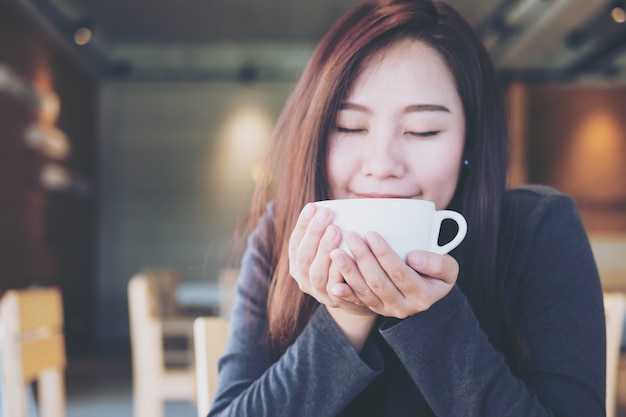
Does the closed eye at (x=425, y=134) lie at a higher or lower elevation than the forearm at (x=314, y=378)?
higher

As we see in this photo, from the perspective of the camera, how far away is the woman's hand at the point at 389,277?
1.94 ft

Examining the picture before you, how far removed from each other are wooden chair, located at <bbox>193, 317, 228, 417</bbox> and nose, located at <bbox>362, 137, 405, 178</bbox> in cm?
37

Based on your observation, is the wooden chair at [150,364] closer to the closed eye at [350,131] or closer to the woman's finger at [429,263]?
the closed eye at [350,131]

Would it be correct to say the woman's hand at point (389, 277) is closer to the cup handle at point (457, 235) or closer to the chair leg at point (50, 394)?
the cup handle at point (457, 235)

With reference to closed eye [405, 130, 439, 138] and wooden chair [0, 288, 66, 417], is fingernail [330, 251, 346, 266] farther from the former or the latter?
wooden chair [0, 288, 66, 417]

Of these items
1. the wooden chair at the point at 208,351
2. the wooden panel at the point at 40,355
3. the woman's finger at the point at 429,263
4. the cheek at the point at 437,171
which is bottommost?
the wooden panel at the point at 40,355

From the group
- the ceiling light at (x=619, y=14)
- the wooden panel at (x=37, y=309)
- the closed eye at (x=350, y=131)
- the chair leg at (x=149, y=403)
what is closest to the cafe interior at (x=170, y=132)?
the ceiling light at (x=619, y=14)

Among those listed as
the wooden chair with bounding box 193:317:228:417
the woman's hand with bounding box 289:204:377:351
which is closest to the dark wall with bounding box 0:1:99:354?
the wooden chair with bounding box 193:317:228:417

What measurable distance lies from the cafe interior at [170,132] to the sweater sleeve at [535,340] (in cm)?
398

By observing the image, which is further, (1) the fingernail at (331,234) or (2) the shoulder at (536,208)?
(2) the shoulder at (536,208)

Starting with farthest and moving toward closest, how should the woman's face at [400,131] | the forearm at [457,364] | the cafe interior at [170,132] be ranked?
1. the cafe interior at [170,132]
2. the woman's face at [400,131]
3. the forearm at [457,364]

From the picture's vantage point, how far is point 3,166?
18.8 ft

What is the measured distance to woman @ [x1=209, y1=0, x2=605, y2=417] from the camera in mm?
708

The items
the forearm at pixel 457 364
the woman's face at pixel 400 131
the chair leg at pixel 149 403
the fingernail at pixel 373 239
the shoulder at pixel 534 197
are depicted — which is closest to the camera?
the fingernail at pixel 373 239
